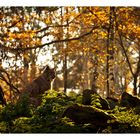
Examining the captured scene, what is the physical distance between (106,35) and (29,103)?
5165mm

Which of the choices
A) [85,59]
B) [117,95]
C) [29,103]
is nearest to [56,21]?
[117,95]

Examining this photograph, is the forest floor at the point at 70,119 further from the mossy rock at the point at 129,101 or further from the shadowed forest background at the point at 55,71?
the mossy rock at the point at 129,101

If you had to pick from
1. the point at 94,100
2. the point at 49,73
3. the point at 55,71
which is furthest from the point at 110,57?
the point at 94,100

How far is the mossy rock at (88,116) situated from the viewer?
10000 millimetres

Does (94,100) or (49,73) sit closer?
(94,100)

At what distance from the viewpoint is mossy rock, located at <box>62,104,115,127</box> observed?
32.8 feet

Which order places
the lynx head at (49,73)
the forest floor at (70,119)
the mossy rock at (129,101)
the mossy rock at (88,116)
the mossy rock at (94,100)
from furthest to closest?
the lynx head at (49,73), the mossy rock at (129,101), the mossy rock at (94,100), the mossy rock at (88,116), the forest floor at (70,119)

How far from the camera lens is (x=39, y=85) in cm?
1410

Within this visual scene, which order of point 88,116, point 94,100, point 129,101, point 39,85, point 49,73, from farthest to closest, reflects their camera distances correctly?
point 49,73, point 39,85, point 129,101, point 94,100, point 88,116

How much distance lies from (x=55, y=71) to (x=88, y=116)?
21.2 feet

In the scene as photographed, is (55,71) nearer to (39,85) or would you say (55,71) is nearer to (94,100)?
(39,85)

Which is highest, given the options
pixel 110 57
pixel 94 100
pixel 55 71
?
pixel 110 57

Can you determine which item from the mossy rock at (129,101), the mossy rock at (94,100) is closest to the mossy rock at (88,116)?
the mossy rock at (94,100)

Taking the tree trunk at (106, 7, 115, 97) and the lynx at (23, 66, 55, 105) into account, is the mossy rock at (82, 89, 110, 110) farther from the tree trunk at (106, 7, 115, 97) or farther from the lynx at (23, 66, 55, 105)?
the tree trunk at (106, 7, 115, 97)
